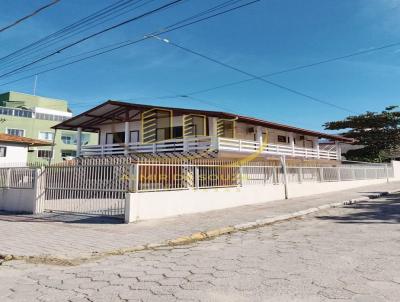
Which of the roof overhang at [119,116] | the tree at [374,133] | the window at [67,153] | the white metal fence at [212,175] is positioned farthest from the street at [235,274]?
the window at [67,153]

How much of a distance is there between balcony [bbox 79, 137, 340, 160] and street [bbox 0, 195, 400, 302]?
1282 cm

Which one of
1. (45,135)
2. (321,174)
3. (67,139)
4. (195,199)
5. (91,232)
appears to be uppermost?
(45,135)

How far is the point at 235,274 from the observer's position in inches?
185

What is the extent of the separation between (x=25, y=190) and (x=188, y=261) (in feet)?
32.8

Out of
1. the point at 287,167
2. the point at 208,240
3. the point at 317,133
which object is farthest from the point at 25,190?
the point at 317,133

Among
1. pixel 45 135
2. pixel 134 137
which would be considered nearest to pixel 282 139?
pixel 134 137

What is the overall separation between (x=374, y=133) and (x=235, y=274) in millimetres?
38777

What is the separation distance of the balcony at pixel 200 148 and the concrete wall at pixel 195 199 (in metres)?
4.66

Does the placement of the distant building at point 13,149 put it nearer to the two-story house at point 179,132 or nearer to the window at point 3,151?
the window at point 3,151

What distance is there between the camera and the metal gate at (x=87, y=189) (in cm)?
1061

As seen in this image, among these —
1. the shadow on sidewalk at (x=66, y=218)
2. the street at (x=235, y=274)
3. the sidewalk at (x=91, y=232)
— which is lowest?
the street at (x=235, y=274)

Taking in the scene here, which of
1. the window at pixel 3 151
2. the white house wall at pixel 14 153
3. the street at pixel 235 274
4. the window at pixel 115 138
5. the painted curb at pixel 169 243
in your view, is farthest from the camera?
the white house wall at pixel 14 153

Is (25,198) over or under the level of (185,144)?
under

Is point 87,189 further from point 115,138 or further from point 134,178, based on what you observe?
point 115,138
